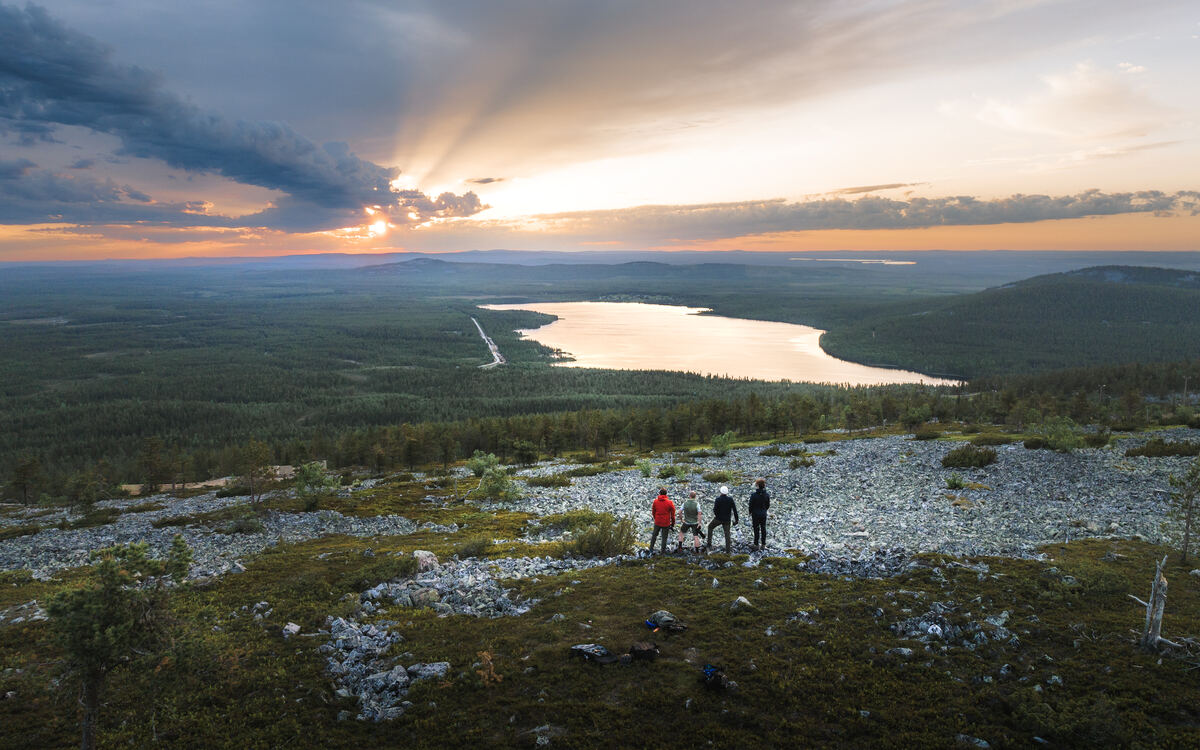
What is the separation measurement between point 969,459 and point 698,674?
34921 millimetres

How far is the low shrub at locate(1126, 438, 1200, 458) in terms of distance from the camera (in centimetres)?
3644

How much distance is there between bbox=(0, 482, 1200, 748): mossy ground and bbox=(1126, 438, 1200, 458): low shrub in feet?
84.5

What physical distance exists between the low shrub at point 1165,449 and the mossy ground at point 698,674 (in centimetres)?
2577

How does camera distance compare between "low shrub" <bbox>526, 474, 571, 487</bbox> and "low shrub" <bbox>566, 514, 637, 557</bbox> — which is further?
"low shrub" <bbox>526, 474, 571, 487</bbox>

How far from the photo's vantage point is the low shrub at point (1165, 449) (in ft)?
120

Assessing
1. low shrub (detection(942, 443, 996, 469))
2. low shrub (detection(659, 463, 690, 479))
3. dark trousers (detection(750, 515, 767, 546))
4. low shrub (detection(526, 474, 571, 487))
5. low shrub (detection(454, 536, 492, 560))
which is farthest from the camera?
low shrub (detection(526, 474, 571, 487))

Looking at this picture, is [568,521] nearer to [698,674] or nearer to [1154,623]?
[698,674]

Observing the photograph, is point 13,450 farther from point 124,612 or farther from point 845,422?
point 845,422

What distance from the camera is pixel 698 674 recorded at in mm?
12703

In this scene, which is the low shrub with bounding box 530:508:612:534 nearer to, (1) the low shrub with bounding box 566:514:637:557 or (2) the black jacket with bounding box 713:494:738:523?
(1) the low shrub with bounding box 566:514:637:557

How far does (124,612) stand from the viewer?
949cm

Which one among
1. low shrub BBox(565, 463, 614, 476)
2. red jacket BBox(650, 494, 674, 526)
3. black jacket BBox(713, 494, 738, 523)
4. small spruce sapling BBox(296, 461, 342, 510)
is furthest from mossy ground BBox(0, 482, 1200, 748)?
low shrub BBox(565, 463, 614, 476)

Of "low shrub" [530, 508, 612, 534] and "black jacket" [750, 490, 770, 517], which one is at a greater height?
"black jacket" [750, 490, 770, 517]

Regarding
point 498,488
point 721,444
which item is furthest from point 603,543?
point 721,444
